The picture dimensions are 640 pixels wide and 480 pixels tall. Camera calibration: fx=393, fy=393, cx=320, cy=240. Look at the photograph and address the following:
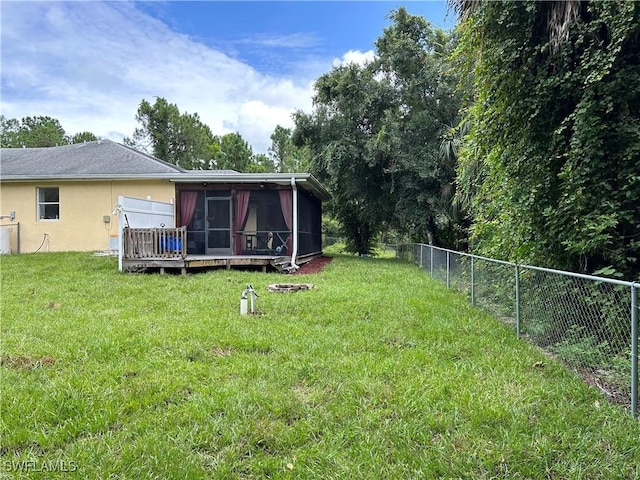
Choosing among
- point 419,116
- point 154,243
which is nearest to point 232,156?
point 419,116

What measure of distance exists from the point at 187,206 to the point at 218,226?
109cm

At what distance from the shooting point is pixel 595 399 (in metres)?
2.78

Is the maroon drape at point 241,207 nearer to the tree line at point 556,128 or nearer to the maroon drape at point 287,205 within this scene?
the maroon drape at point 287,205

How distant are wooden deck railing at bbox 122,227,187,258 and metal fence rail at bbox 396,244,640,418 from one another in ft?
21.8

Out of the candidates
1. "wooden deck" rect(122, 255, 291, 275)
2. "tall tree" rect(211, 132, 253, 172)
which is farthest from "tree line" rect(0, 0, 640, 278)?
"tall tree" rect(211, 132, 253, 172)

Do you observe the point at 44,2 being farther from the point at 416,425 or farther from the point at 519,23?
the point at 416,425

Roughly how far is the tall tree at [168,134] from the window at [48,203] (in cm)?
1672

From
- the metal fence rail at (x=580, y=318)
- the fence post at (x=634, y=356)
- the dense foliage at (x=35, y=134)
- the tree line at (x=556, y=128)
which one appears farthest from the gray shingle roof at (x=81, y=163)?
the dense foliage at (x=35, y=134)

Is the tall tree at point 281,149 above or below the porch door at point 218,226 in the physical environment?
above

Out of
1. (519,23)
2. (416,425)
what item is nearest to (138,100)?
(519,23)

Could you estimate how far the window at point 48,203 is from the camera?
11.9 m

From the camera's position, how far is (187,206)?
11297mm

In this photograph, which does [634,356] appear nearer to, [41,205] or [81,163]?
[41,205]

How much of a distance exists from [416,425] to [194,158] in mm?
29983
